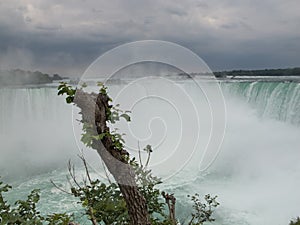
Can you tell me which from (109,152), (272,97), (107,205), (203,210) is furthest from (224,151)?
(109,152)

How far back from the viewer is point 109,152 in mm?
1980

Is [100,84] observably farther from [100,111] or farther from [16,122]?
[16,122]

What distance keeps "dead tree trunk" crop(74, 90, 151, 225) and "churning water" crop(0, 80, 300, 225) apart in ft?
1.90

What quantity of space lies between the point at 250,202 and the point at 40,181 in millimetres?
6435

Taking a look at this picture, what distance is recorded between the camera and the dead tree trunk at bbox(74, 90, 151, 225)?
1.92 metres

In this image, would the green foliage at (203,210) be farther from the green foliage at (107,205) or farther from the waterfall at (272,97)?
the waterfall at (272,97)

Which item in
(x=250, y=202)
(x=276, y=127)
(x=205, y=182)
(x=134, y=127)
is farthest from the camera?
(x=276, y=127)

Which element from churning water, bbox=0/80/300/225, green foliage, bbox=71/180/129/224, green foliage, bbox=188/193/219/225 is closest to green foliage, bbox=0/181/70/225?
green foliage, bbox=71/180/129/224

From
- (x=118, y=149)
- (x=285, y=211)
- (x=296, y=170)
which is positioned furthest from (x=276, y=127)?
(x=118, y=149)

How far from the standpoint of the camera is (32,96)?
19.6 metres

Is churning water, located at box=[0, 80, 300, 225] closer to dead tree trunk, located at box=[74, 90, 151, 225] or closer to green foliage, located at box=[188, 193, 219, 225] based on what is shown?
dead tree trunk, located at box=[74, 90, 151, 225]

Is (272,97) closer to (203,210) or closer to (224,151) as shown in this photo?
(224,151)

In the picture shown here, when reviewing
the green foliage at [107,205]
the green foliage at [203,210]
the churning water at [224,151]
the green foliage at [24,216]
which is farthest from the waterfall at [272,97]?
the green foliage at [24,216]

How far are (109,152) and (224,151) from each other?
14284 millimetres
